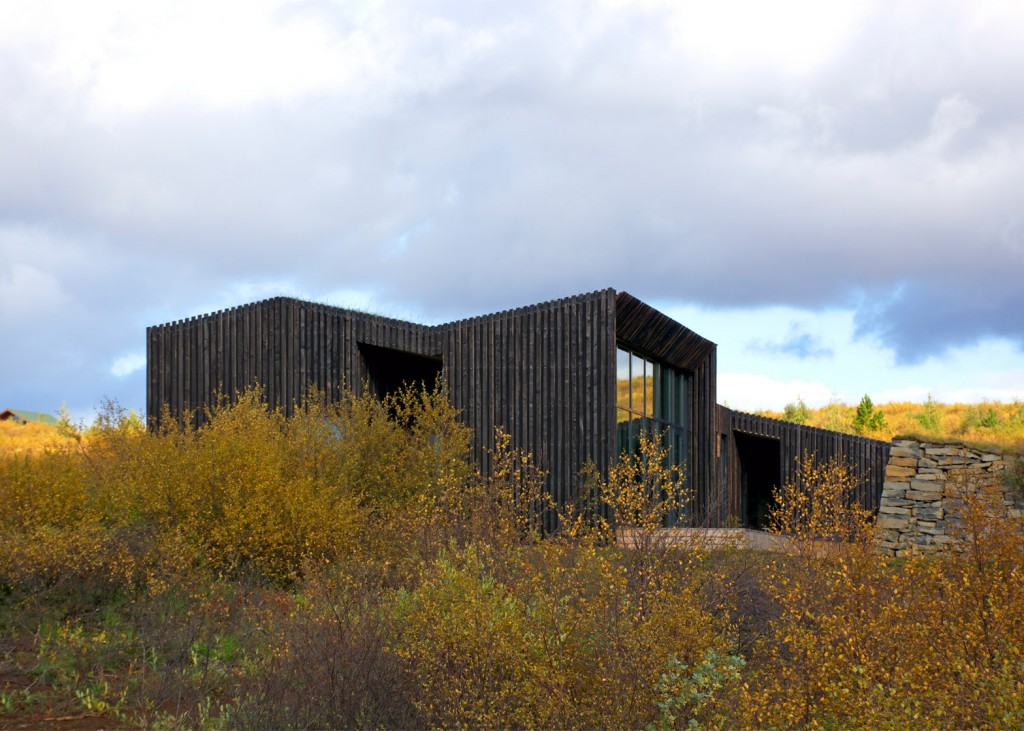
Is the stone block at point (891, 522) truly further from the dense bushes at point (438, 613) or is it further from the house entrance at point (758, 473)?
the house entrance at point (758, 473)

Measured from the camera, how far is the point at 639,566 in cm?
780

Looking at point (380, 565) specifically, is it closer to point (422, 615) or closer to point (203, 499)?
point (422, 615)

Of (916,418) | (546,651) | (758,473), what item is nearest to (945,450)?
(758,473)

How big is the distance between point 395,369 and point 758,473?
1147cm

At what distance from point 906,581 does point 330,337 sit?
586 inches

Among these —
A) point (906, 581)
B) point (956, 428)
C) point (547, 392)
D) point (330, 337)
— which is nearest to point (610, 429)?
point (547, 392)

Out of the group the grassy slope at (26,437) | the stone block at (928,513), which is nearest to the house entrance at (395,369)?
the stone block at (928,513)

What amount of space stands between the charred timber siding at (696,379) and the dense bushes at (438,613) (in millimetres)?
8067

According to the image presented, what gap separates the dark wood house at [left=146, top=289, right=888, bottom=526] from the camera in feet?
56.8

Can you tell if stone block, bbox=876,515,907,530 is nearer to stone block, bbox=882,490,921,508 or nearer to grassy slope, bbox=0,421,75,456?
stone block, bbox=882,490,921,508

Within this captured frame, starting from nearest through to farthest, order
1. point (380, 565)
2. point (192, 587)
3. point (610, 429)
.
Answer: point (380, 565) < point (192, 587) < point (610, 429)

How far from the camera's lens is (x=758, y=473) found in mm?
26641

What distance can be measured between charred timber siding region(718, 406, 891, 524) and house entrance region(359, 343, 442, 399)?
737 centimetres

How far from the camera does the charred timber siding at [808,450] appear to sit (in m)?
22.4
